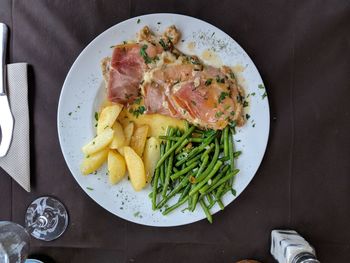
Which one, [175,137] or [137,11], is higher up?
[137,11]

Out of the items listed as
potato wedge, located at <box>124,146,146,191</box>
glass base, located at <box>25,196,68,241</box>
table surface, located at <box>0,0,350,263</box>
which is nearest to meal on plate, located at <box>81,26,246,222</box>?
potato wedge, located at <box>124,146,146,191</box>

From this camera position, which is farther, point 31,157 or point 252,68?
point 31,157

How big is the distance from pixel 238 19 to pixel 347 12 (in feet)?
1.75

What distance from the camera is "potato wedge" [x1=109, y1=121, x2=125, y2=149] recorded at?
6.31 ft

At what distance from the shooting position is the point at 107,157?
198 centimetres

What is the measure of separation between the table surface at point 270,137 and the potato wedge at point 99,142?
0.23m

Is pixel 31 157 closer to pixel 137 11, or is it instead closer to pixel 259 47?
pixel 137 11

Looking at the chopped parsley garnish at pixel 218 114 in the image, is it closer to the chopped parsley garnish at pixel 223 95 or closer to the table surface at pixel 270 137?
the chopped parsley garnish at pixel 223 95

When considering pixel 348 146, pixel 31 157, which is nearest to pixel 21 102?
pixel 31 157

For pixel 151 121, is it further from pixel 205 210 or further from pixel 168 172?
pixel 205 210

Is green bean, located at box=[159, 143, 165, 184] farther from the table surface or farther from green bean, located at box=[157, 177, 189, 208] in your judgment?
the table surface

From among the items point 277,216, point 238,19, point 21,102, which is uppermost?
point 238,19

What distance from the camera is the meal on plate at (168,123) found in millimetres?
1914

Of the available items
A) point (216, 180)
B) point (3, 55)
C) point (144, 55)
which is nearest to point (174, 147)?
point (216, 180)
